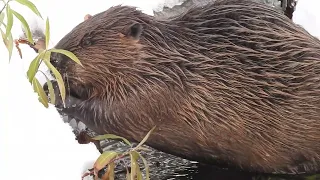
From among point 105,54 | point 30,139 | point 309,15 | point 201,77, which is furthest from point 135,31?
point 309,15

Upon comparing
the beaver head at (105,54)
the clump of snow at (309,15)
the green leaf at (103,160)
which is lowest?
the clump of snow at (309,15)

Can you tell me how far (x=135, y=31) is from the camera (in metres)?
2.43

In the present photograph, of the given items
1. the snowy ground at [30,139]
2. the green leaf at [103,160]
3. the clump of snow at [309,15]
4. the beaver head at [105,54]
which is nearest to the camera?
the green leaf at [103,160]

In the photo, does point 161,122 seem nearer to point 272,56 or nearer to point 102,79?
point 102,79

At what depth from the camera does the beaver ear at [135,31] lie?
2.42 meters

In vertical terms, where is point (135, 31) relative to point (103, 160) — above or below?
above

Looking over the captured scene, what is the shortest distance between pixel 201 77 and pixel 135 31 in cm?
28

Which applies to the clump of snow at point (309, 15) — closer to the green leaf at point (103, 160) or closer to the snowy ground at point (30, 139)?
the snowy ground at point (30, 139)

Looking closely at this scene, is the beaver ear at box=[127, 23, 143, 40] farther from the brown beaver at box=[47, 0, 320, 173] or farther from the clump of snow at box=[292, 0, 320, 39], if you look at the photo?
the clump of snow at box=[292, 0, 320, 39]

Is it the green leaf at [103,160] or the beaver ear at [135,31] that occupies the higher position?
the beaver ear at [135,31]

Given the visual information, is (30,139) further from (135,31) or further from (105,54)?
(135,31)

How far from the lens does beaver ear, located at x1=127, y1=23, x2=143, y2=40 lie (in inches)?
95.3

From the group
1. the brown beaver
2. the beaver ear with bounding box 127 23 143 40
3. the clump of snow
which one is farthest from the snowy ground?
the clump of snow

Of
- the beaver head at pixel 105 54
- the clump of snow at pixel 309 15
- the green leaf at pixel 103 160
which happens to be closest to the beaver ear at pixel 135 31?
the beaver head at pixel 105 54
